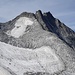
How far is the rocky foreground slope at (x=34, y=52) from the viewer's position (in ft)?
136

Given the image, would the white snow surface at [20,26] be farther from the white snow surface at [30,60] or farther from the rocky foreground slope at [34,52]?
the white snow surface at [30,60]

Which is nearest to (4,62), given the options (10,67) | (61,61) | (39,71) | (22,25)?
(10,67)

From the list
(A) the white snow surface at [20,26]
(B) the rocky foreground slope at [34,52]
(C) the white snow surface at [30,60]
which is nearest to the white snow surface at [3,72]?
(B) the rocky foreground slope at [34,52]

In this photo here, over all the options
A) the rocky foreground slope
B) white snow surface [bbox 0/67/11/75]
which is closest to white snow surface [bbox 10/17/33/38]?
the rocky foreground slope

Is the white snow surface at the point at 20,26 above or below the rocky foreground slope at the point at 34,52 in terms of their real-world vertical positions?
above

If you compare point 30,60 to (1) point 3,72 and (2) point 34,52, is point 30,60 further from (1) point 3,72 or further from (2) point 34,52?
(1) point 3,72

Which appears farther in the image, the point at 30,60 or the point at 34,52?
the point at 34,52

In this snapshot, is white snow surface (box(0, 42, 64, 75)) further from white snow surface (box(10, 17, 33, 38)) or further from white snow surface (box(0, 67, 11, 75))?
white snow surface (box(10, 17, 33, 38))

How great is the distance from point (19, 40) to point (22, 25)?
979cm

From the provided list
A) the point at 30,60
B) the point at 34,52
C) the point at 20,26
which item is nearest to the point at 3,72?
the point at 30,60

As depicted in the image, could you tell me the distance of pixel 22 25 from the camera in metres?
64.9

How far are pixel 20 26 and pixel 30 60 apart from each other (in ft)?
66.5

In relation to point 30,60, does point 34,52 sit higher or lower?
higher

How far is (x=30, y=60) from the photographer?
4603 centimetres
